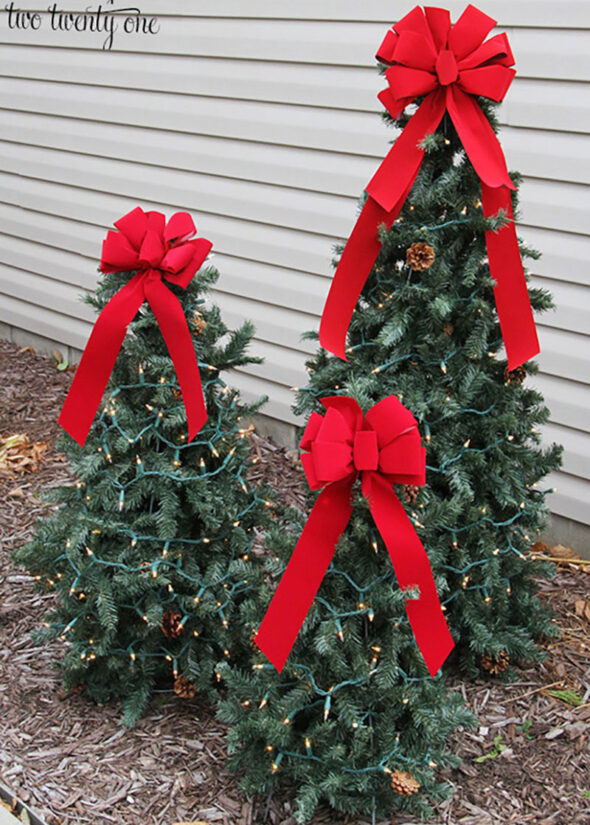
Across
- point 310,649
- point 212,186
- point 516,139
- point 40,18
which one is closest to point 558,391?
point 516,139

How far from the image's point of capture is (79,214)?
5.86 m

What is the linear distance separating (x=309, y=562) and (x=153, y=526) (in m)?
0.72

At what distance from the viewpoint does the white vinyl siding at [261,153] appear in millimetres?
3656

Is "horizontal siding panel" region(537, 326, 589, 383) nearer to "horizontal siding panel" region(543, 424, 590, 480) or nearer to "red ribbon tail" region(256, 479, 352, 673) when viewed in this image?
"horizontal siding panel" region(543, 424, 590, 480)

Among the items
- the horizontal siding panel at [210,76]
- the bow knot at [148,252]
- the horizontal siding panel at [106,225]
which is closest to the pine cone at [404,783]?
the bow knot at [148,252]

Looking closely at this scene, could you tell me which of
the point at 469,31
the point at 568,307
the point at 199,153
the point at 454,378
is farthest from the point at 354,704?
the point at 199,153

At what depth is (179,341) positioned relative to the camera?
2.72 m

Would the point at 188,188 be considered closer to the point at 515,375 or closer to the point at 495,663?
the point at 515,375

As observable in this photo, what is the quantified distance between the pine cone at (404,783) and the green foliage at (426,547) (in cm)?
2

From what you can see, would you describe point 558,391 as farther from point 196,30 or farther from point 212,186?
point 196,30

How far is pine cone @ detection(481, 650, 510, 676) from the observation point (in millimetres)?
3139

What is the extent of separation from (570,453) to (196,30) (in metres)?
2.86

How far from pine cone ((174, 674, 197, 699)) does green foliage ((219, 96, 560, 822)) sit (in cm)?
25

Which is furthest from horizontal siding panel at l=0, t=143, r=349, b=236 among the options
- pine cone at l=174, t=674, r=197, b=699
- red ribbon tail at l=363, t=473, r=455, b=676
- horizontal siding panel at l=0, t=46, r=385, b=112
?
red ribbon tail at l=363, t=473, r=455, b=676
